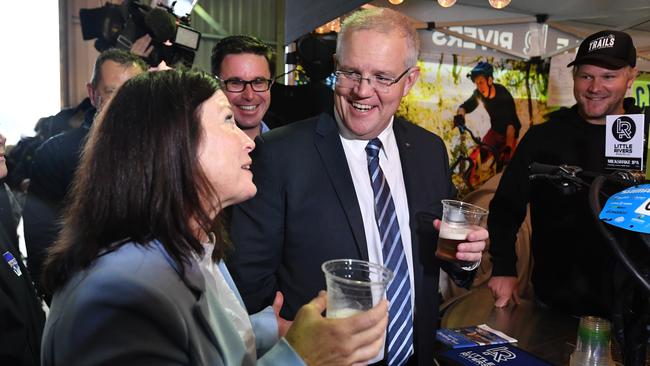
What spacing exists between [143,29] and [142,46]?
4.1 inches

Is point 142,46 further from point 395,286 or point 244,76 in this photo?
point 395,286

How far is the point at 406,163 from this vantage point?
6.15 feet

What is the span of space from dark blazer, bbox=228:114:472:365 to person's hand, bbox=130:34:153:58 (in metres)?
1.62

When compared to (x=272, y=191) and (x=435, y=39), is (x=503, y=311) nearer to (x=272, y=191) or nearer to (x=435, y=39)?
(x=272, y=191)

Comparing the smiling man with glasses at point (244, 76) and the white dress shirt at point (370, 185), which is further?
the smiling man with glasses at point (244, 76)

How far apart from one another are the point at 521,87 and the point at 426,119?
1257 millimetres

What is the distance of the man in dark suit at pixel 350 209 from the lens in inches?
67.1

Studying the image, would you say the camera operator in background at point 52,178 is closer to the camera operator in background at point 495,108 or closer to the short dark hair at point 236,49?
the short dark hair at point 236,49

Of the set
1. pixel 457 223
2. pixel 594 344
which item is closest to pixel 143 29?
pixel 457 223

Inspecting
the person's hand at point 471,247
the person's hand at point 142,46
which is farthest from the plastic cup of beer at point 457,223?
the person's hand at point 142,46

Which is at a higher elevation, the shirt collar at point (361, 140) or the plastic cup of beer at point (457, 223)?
the shirt collar at point (361, 140)

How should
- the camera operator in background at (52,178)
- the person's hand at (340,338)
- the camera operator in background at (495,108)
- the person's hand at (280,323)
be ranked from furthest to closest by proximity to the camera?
the camera operator in background at (495,108) < the camera operator in background at (52,178) < the person's hand at (280,323) < the person's hand at (340,338)

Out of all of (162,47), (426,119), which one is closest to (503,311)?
(162,47)

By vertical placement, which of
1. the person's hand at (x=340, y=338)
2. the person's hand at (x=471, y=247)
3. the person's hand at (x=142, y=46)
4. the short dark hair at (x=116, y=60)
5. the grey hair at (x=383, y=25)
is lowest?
the person's hand at (x=340, y=338)
